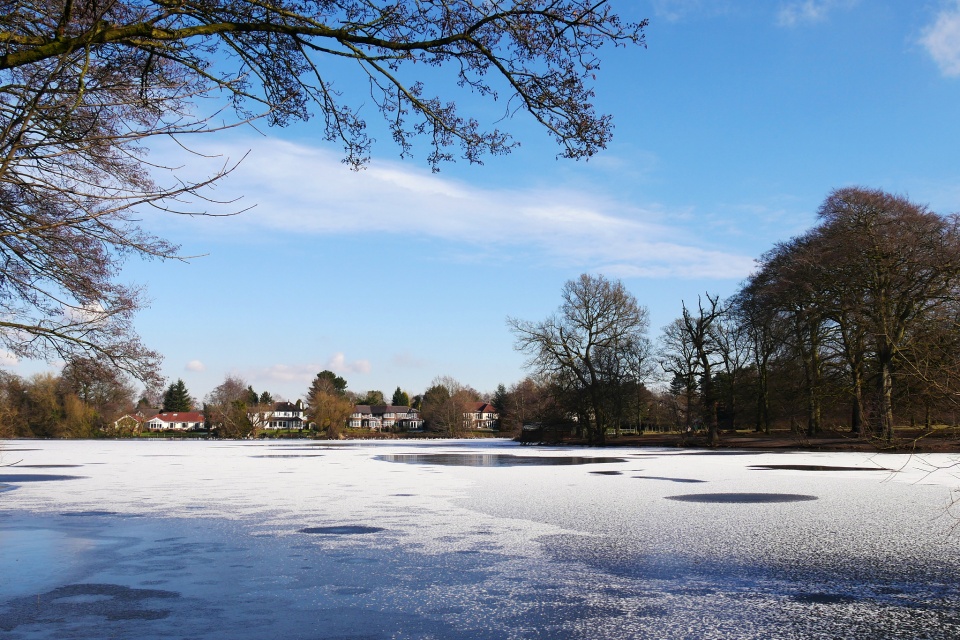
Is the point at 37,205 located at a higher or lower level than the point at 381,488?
higher

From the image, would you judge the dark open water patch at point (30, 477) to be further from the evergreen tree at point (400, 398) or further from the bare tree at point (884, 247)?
the evergreen tree at point (400, 398)

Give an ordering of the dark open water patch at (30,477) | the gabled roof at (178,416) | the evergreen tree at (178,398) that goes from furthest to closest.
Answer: the gabled roof at (178,416)
the evergreen tree at (178,398)
the dark open water patch at (30,477)

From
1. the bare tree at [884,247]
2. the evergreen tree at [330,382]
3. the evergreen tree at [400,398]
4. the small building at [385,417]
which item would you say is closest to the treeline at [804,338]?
the bare tree at [884,247]

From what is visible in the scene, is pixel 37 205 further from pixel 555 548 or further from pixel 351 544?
pixel 555 548

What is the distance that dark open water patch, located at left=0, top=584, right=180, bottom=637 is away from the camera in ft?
16.9

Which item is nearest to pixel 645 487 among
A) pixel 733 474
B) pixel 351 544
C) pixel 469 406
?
pixel 733 474

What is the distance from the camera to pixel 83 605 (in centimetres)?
555

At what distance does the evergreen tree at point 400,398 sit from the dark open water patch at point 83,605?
150 metres

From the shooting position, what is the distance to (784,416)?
37.9 metres

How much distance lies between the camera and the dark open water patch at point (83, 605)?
16.9 ft

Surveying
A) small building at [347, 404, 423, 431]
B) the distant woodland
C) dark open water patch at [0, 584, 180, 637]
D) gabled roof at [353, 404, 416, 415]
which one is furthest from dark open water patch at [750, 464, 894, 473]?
gabled roof at [353, 404, 416, 415]

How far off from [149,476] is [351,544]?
1302 cm

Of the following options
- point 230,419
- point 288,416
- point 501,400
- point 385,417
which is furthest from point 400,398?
point 230,419

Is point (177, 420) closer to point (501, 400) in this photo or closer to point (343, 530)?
point (501, 400)
